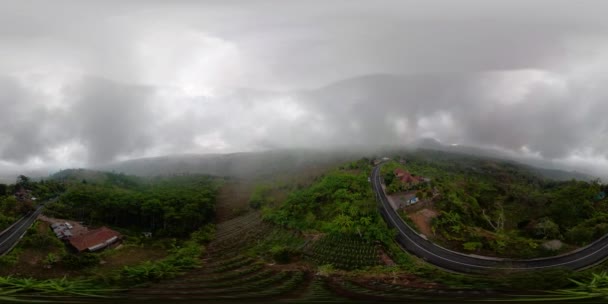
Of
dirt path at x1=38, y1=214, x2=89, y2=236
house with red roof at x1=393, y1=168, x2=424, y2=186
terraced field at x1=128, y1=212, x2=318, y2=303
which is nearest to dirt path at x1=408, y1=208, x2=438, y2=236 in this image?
house with red roof at x1=393, y1=168, x2=424, y2=186

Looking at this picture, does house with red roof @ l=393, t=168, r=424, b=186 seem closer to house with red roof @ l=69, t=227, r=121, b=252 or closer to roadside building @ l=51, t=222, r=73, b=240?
house with red roof @ l=69, t=227, r=121, b=252

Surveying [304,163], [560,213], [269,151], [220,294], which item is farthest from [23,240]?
[560,213]

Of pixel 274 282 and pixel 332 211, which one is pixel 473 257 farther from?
pixel 274 282

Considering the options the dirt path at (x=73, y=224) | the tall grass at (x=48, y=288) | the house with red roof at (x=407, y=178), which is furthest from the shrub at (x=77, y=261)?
the house with red roof at (x=407, y=178)

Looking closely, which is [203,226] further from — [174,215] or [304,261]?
[304,261]

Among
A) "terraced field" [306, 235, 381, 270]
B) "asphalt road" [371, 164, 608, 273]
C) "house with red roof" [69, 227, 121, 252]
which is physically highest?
"house with red roof" [69, 227, 121, 252]
